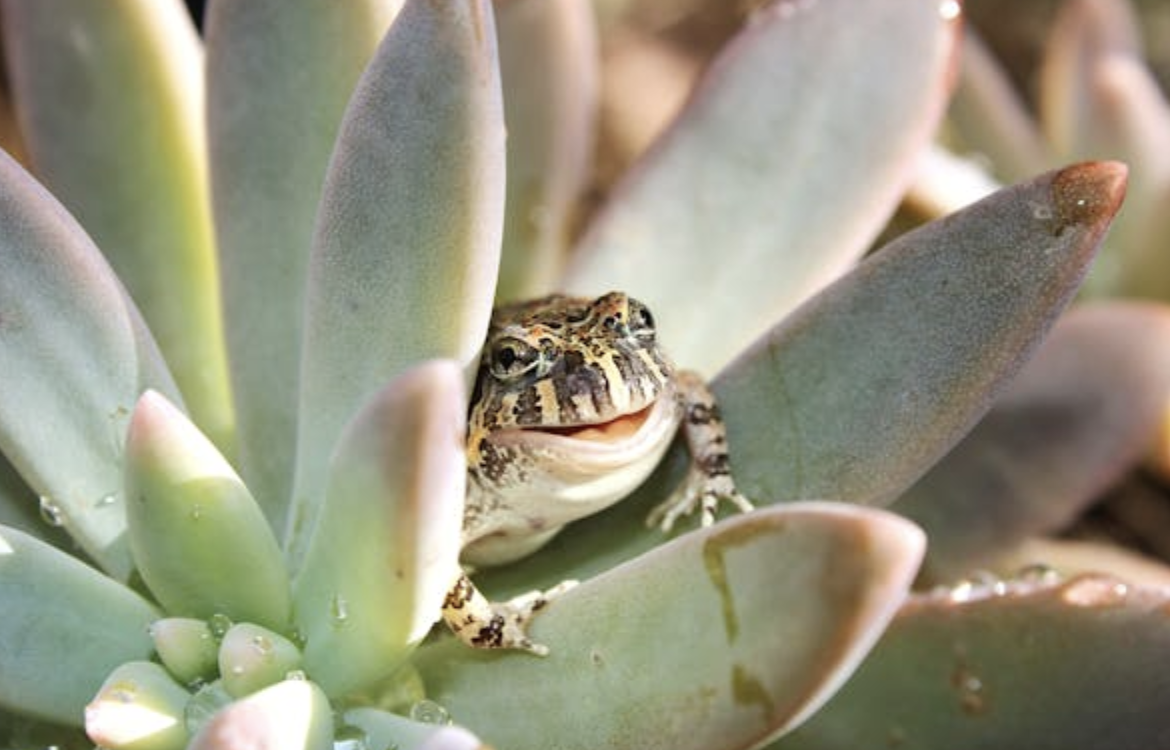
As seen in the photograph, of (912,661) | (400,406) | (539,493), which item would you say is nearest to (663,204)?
(539,493)

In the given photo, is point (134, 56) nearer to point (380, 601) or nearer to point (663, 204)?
point (663, 204)

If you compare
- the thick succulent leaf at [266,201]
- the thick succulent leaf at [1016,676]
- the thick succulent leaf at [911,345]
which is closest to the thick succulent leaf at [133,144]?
the thick succulent leaf at [266,201]

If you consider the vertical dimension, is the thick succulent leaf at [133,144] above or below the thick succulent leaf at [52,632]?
above

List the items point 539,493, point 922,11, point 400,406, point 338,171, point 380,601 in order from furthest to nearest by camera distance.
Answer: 1. point 922,11
2. point 539,493
3. point 338,171
4. point 380,601
5. point 400,406

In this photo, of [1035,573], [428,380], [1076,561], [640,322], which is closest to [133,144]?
[640,322]

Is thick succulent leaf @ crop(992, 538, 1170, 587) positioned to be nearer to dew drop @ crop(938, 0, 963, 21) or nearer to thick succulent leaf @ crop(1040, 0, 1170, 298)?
thick succulent leaf @ crop(1040, 0, 1170, 298)

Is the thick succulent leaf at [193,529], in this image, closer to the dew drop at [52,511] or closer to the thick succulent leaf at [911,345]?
the dew drop at [52,511]
